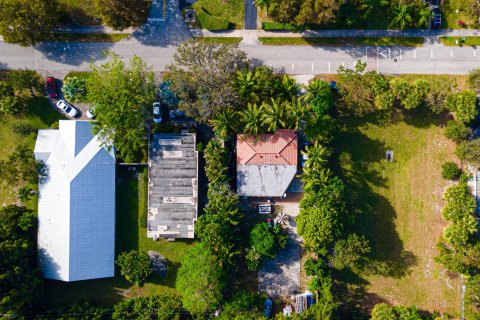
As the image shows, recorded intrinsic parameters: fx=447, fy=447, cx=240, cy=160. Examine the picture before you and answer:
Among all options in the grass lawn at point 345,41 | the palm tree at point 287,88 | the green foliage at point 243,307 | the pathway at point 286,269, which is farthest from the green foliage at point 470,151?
the green foliage at point 243,307

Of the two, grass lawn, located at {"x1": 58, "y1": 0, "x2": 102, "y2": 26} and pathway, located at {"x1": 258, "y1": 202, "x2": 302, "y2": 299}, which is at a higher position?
grass lawn, located at {"x1": 58, "y1": 0, "x2": 102, "y2": 26}

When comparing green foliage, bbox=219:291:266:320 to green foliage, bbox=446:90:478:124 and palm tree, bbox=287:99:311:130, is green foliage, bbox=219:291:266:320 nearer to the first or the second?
palm tree, bbox=287:99:311:130

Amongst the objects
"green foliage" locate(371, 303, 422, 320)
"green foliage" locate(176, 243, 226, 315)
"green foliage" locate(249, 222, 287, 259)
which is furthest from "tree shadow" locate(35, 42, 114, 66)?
"green foliage" locate(371, 303, 422, 320)

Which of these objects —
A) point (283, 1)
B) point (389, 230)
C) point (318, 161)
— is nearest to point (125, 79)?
point (283, 1)

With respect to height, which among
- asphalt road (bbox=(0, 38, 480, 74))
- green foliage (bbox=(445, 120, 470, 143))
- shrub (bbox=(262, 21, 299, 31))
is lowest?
green foliage (bbox=(445, 120, 470, 143))

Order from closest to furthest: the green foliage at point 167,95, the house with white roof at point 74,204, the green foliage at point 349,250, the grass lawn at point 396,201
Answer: the green foliage at point 349,250 < the house with white roof at point 74,204 < the green foliage at point 167,95 < the grass lawn at point 396,201

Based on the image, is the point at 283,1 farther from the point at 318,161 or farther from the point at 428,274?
the point at 428,274

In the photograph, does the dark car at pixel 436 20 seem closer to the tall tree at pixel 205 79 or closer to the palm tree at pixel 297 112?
the palm tree at pixel 297 112
